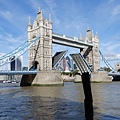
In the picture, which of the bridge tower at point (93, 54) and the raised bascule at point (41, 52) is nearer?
the raised bascule at point (41, 52)

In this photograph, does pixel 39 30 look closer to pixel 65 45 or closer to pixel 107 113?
pixel 65 45

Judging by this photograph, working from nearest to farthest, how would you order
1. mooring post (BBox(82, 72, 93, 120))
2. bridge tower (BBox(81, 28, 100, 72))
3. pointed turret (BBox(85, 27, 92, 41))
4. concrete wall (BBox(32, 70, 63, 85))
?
mooring post (BBox(82, 72, 93, 120)), concrete wall (BBox(32, 70, 63, 85)), bridge tower (BBox(81, 28, 100, 72)), pointed turret (BBox(85, 27, 92, 41))

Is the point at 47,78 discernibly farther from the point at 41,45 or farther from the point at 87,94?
the point at 87,94

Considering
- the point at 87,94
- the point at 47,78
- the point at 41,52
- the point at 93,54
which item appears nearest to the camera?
the point at 87,94

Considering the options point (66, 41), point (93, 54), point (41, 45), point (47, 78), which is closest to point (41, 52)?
point (41, 45)

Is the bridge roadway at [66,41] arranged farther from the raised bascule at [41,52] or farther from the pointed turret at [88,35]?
the pointed turret at [88,35]

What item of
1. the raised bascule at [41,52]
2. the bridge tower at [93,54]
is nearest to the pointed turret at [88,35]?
the bridge tower at [93,54]

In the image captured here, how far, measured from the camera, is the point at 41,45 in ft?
123

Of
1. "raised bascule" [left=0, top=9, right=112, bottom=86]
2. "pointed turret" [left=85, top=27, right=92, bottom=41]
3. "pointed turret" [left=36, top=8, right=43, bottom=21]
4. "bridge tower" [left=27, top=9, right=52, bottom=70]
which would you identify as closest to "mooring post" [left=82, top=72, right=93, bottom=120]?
"raised bascule" [left=0, top=9, right=112, bottom=86]

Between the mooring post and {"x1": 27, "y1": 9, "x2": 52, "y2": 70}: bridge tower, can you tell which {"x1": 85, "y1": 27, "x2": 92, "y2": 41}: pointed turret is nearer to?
{"x1": 27, "y1": 9, "x2": 52, "y2": 70}: bridge tower

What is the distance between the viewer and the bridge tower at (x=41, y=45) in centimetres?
3759

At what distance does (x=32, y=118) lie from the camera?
7.81 meters

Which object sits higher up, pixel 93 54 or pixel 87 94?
pixel 93 54

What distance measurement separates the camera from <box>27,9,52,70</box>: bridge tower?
37594 mm
